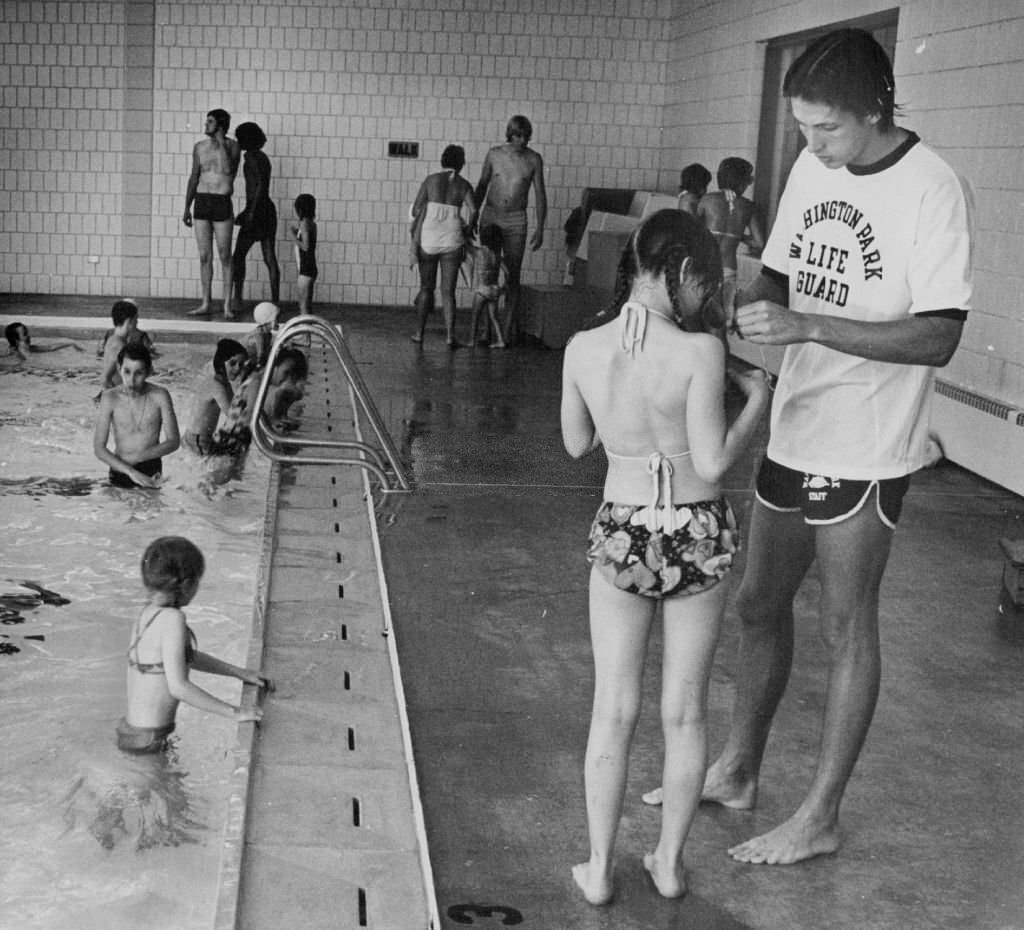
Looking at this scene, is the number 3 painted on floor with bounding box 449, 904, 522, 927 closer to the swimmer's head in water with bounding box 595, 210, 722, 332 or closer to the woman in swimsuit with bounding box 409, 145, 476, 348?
the swimmer's head in water with bounding box 595, 210, 722, 332

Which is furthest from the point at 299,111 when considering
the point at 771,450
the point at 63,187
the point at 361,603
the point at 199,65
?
the point at 771,450

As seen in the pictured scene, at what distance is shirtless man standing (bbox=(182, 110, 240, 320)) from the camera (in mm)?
Answer: 12648

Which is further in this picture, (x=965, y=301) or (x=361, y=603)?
(x=361, y=603)

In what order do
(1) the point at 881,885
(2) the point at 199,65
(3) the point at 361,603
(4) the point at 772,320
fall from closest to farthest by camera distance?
(4) the point at 772,320
(1) the point at 881,885
(3) the point at 361,603
(2) the point at 199,65


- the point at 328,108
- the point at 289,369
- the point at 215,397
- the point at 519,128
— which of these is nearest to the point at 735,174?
the point at 519,128

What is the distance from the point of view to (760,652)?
3.11 m

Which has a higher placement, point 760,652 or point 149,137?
point 149,137

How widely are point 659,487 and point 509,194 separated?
9.09 metres

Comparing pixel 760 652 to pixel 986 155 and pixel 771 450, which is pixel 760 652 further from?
pixel 986 155

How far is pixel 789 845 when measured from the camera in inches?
118

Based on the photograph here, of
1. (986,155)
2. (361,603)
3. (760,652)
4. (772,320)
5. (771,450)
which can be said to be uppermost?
(986,155)

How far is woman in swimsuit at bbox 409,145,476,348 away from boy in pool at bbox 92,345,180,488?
4.67m

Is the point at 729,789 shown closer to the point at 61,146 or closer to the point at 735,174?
the point at 735,174

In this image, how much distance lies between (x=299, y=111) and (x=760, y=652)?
11964 millimetres
